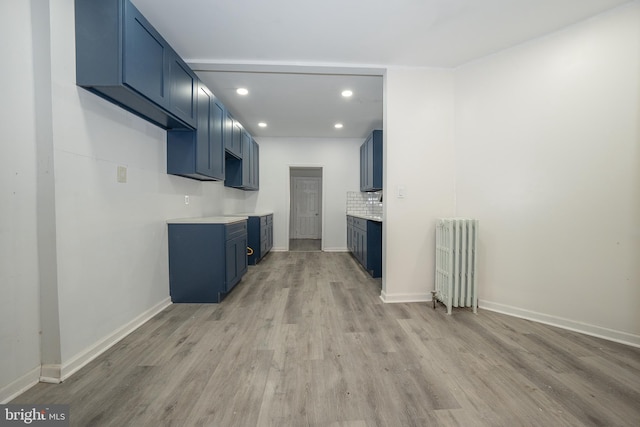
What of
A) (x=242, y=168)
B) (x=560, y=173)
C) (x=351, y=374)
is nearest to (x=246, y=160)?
(x=242, y=168)

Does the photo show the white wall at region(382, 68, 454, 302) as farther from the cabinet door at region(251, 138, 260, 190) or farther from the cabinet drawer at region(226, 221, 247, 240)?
the cabinet door at region(251, 138, 260, 190)

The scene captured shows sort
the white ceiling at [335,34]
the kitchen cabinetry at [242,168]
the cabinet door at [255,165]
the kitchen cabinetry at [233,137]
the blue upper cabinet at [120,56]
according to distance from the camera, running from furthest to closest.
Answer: the cabinet door at [255,165] → the kitchen cabinetry at [242,168] → the kitchen cabinetry at [233,137] → the white ceiling at [335,34] → the blue upper cabinet at [120,56]

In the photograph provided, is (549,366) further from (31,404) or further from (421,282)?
(31,404)

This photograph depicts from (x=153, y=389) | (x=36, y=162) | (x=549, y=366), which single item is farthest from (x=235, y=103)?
(x=549, y=366)

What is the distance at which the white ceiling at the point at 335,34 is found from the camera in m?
1.73

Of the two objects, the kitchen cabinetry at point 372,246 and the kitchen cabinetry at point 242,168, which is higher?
the kitchen cabinetry at point 242,168

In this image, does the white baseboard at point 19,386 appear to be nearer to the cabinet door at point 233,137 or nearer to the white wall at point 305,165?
the cabinet door at point 233,137

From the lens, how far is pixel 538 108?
2.06 metres

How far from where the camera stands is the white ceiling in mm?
1731

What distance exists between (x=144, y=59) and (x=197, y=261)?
175cm

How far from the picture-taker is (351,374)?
1409 mm

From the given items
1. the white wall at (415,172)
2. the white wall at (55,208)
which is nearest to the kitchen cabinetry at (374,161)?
the white wall at (415,172)

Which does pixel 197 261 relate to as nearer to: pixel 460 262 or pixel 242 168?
pixel 242 168

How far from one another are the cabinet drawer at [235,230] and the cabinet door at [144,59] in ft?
4.15
